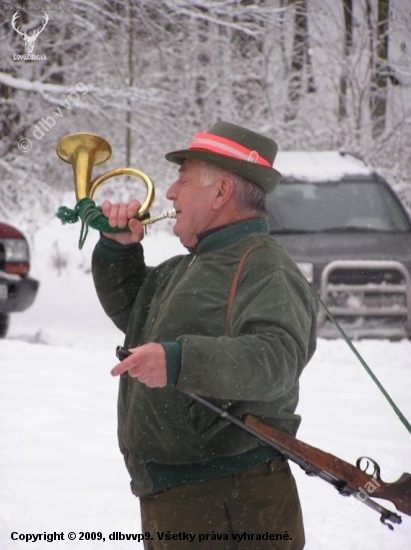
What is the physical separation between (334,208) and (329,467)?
21.0 feet

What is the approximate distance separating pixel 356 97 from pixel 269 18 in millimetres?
5356

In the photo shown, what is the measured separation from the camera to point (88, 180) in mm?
2562

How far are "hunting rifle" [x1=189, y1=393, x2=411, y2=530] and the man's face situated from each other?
1.58ft

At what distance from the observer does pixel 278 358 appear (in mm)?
1974

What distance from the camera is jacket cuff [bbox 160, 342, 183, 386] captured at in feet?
6.15

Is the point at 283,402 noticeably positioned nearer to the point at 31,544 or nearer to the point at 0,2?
the point at 31,544

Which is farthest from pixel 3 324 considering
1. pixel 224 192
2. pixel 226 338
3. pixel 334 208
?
pixel 226 338

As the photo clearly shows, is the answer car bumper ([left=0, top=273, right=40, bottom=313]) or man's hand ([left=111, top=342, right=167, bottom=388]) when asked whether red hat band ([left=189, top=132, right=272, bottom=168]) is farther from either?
car bumper ([left=0, top=273, right=40, bottom=313])

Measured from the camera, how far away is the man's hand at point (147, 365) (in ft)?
5.93

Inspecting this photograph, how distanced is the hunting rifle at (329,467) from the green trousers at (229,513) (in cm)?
11

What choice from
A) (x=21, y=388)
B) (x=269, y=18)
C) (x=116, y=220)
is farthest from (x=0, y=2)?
(x=116, y=220)

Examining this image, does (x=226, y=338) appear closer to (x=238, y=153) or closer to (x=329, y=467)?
(x=329, y=467)

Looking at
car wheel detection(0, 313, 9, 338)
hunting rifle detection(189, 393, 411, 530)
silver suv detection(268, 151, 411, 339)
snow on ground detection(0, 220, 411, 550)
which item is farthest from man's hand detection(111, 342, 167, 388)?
car wheel detection(0, 313, 9, 338)

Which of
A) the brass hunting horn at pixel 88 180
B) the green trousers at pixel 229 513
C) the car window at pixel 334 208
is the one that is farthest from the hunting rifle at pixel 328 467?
the car window at pixel 334 208
